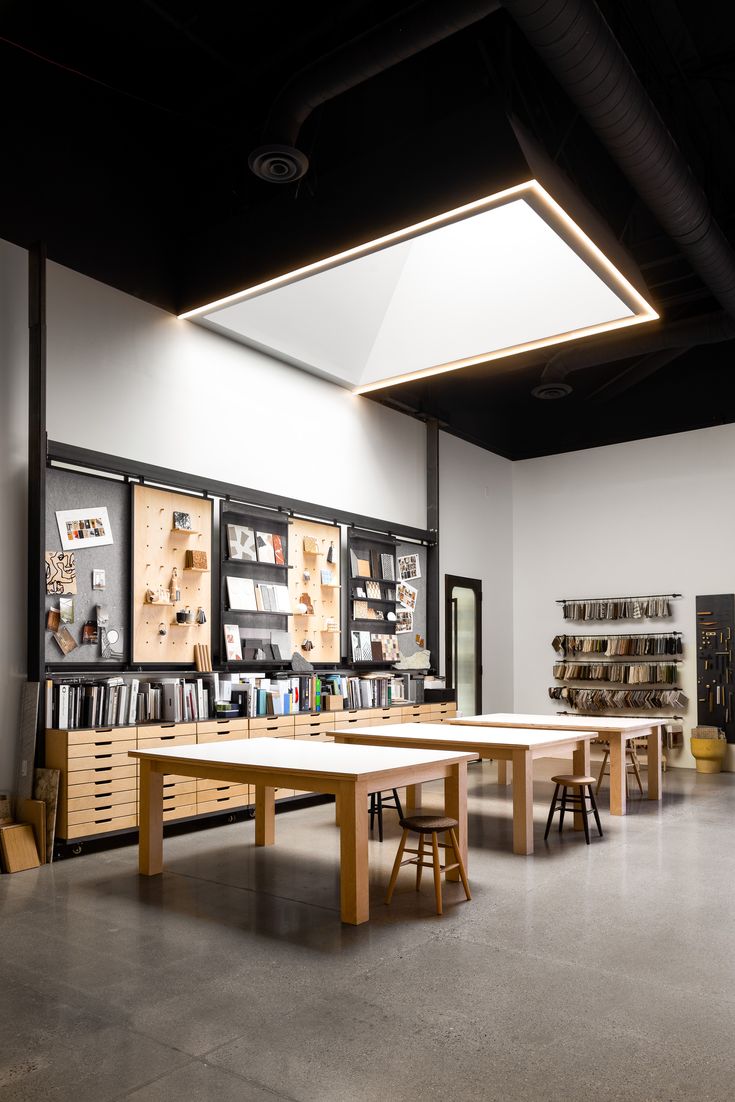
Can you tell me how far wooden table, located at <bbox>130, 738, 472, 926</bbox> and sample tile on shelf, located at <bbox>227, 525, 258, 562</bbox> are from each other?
7.94ft

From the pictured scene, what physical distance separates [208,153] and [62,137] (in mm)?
1442

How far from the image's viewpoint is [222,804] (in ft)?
23.5

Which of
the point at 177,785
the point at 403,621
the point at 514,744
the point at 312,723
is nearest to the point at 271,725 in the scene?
the point at 312,723

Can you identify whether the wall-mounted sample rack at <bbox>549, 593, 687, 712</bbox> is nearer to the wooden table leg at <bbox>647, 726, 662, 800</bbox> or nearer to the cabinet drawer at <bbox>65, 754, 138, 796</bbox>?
the wooden table leg at <bbox>647, 726, 662, 800</bbox>

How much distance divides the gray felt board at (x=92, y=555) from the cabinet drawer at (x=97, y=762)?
825mm

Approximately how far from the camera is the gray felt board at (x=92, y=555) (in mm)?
6578

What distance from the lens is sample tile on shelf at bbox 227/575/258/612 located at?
8.13m

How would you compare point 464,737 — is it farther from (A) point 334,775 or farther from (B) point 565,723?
(A) point 334,775

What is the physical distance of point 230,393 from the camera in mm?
8453

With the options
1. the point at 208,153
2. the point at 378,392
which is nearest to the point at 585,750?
the point at 378,392

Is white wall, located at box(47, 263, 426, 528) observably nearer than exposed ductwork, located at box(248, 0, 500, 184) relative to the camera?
No

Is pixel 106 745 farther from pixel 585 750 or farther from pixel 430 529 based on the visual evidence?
pixel 430 529

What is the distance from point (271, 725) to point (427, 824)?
313 cm

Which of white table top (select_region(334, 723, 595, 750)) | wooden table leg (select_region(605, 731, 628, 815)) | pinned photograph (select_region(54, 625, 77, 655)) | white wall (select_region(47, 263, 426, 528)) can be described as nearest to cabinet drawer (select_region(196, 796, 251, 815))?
white table top (select_region(334, 723, 595, 750))
